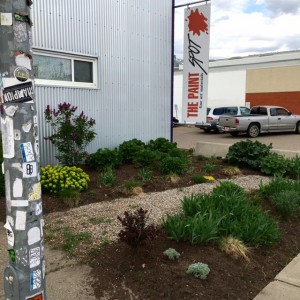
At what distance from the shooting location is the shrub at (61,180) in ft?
19.4

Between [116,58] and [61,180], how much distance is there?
13.5ft

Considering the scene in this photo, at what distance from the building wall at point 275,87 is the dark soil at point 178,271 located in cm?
2699

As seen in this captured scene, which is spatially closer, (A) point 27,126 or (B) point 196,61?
(A) point 27,126

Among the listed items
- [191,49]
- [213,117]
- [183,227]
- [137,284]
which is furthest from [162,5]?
[213,117]

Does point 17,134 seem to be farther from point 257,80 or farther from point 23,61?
point 257,80

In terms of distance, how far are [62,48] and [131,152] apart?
2.81 meters

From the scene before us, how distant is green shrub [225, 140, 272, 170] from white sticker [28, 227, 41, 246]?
694 cm

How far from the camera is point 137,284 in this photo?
10.7 feet

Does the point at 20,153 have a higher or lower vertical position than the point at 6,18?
lower

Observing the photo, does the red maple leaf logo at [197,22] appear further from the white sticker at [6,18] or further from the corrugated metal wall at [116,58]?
the white sticker at [6,18]

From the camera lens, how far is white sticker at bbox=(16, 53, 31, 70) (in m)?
2.04

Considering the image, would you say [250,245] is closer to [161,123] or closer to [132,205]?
[132,205]

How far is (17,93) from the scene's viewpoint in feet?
6.74

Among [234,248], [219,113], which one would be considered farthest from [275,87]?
[234,248]
